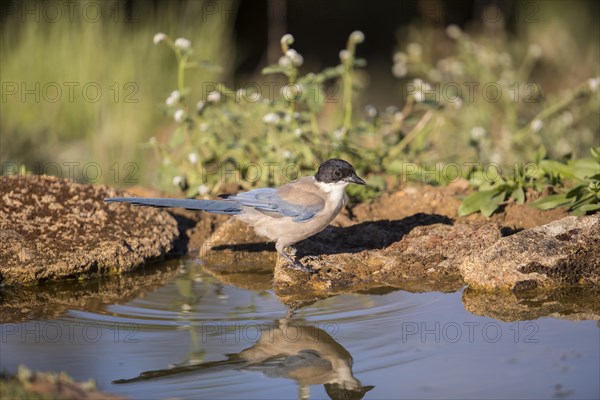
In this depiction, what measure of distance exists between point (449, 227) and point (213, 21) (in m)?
5.55

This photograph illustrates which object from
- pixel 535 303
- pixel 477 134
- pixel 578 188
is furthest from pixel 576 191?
pixel 477 134

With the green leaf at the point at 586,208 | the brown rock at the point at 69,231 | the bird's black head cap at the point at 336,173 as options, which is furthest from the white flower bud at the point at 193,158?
the green leaf at the point at 586,208

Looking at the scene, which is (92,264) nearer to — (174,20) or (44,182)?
(44,182)

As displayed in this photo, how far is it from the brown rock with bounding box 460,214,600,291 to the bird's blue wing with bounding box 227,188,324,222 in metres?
0.77

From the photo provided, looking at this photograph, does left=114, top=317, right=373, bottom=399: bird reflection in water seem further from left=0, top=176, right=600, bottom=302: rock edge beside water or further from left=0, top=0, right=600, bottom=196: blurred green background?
left=0, top=0, right=600, bottom=196: blurred green background

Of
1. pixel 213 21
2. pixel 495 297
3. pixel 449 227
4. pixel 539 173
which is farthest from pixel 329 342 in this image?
pixel 213 21

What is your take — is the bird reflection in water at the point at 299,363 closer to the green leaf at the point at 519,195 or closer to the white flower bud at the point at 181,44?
the green leaf at the point at 519,195

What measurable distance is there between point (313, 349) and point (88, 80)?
17.5 feet

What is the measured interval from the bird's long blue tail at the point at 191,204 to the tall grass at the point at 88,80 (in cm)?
270

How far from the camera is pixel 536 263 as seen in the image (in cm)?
400

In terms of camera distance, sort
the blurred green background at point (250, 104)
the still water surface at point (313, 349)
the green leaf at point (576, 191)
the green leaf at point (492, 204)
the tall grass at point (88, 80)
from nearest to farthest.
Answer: the still water surface at point (313, 349) < the green leaf at point (576, 191) < the green leaf at point (492, 204) < the blurred green background at point (250, 104) < the tall grass at point (88, 80)

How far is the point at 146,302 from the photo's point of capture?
411cm

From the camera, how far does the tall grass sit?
7430 millimetres

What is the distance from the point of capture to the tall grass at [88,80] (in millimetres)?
7430
